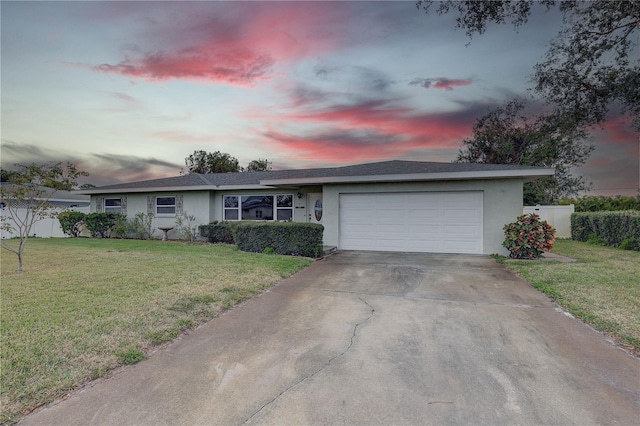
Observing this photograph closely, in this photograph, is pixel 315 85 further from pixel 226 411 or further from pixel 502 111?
pixel 502 111

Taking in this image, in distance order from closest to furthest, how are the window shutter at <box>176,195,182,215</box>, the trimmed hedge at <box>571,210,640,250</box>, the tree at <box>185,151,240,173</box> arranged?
the trimmed hedge at <box>571,210,640,250</box> → the window shutter at <box>176,195,182,215</box> → the tree at <box>185,151,240,173</box>

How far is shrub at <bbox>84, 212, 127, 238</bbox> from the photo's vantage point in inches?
628

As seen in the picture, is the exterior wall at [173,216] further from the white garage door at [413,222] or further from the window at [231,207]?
the white garage door at [413,222]

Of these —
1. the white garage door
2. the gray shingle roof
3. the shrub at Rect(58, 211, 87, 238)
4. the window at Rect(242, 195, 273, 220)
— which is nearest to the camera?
the gray shingle roof

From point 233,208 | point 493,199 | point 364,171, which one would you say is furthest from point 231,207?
point 493,199

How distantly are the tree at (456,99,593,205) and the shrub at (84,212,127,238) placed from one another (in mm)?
25710

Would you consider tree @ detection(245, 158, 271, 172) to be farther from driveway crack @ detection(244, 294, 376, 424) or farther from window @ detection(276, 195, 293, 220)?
driveway crack @ detection(244, 294, 376, 424)

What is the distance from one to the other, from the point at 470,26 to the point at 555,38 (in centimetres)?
503

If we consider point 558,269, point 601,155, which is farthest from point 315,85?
point 601,155

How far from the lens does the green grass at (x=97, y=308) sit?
2.93 meters

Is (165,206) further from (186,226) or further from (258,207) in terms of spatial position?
(258,207)

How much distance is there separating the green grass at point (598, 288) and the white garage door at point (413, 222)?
2056mm

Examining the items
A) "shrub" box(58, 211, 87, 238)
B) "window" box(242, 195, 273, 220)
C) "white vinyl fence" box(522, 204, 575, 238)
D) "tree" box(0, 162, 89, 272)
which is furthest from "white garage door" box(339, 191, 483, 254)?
"shrub" box(58, 211, 87, 238)

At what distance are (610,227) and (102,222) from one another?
22785 mm
